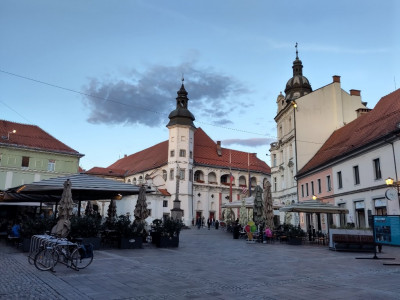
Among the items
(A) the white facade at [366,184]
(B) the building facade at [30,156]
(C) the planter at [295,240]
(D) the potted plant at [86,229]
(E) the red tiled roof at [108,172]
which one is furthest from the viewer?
(E) the red tiled roof at [108,172]

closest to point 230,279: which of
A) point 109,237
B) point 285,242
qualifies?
point 109,237

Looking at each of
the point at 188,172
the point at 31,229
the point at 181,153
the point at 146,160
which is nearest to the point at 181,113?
the point at 181,153

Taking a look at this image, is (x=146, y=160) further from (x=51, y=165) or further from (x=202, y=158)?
(x=51, y=165)

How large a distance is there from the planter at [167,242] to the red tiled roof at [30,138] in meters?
35.1

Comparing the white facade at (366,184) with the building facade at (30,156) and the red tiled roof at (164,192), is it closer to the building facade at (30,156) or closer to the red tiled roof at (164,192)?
the red tiled roof at (164,192)

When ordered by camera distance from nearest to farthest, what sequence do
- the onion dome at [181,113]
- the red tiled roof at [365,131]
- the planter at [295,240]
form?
1. the planter at [295,240]
2. the red tiled roof at [365,131]
3. the onion dome at [181,113]

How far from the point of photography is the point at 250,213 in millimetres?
38531

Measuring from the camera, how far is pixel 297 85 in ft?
157

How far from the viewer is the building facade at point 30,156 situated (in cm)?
4528

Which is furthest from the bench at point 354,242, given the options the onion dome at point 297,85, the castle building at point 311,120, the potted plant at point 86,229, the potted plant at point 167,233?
the onion dome at point 297,85

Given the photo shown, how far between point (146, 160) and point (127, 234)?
61496 mm

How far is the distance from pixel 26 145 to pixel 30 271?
135 feet

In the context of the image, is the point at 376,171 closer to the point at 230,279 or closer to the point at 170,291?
the point at 230,279

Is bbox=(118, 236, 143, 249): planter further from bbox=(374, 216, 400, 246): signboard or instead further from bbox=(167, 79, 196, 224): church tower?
bbox=(167, 79, 196, 224): church tower
